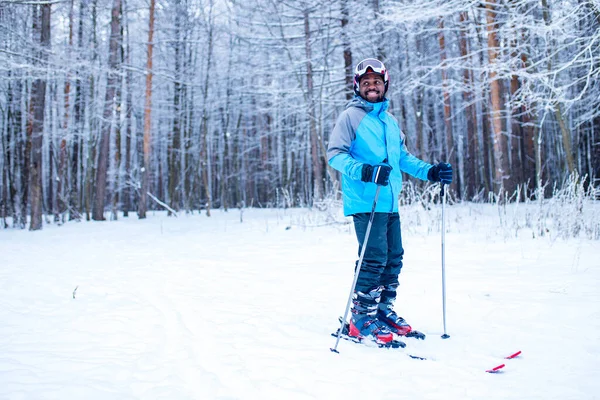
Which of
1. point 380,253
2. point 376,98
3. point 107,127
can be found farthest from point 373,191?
point 107,127

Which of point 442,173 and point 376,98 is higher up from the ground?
point 376,98

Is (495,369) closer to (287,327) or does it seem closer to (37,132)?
(287,327)

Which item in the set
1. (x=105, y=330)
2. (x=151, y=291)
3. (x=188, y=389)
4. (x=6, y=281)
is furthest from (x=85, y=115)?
(x=188, y=389)

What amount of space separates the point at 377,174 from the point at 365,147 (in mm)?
464

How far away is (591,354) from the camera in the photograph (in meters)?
2.36

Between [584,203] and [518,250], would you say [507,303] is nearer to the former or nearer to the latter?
[518,250]

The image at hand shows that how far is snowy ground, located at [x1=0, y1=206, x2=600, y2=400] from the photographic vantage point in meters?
1.99

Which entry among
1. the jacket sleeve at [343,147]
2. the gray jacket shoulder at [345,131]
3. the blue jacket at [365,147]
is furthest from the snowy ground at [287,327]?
the gray jacket shoulder at [345,131]

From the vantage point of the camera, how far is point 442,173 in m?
2.79

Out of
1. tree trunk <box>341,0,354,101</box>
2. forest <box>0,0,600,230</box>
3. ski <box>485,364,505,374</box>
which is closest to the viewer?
ski <box>485,364,505,374</box>

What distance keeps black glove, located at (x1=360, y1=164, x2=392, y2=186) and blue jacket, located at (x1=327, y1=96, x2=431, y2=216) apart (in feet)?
0.88

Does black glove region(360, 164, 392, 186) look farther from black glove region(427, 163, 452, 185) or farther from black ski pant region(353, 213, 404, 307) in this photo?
black glove region(427, 163, 452, 185)

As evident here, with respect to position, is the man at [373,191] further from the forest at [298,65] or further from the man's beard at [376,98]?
the forest at [298,65]

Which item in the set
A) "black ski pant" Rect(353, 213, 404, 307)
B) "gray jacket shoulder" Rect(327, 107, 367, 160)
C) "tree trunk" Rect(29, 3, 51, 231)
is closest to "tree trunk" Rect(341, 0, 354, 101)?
"gray jacket shoulder" Rect(327, 107, 367, 160)
